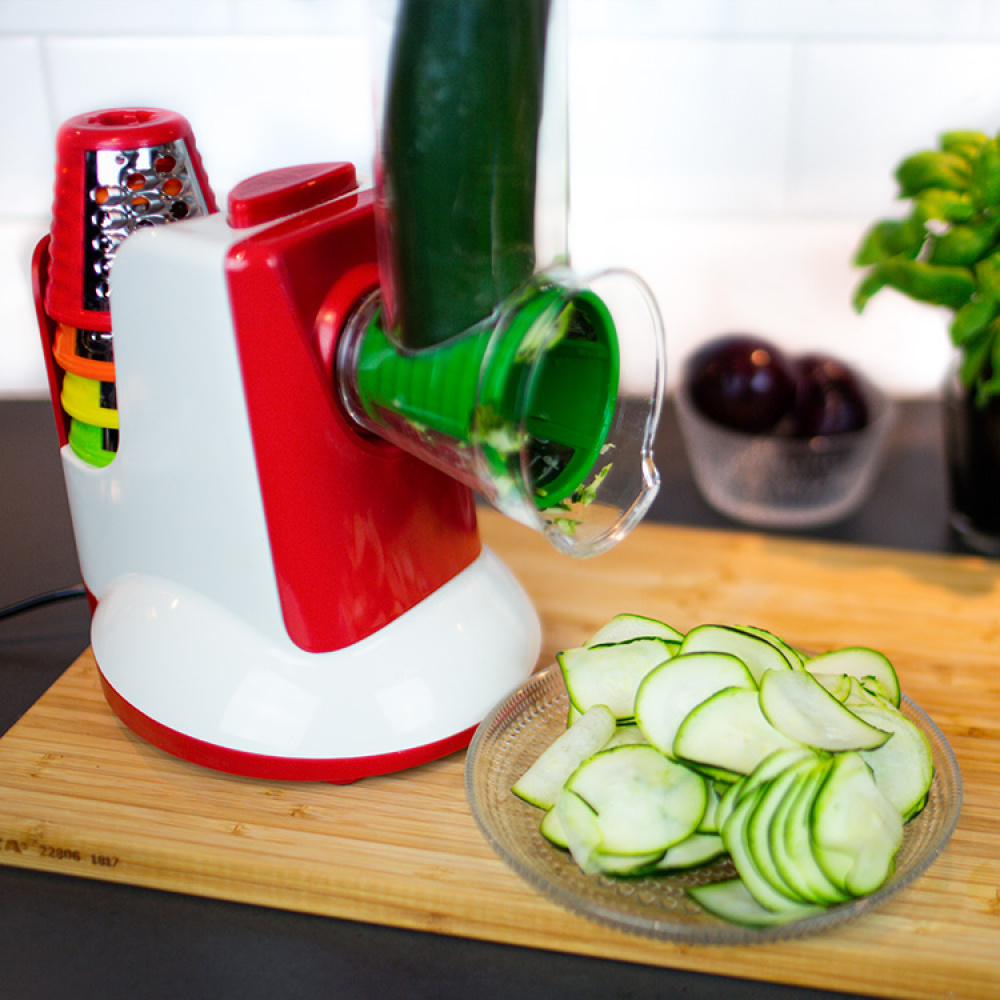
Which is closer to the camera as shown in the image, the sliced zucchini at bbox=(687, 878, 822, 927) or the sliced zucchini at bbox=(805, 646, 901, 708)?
the sliced zucchini at bbox=(687, 878, 822, 927)

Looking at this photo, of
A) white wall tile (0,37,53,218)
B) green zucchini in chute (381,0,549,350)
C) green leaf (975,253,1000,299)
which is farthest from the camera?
white wall tile (0,37,53,218)

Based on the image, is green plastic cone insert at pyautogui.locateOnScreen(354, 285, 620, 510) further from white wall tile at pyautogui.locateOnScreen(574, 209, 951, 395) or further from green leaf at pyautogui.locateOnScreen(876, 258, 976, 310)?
white wall tile at pyautogui.locateOnScreen(574, 209, 951, 395)

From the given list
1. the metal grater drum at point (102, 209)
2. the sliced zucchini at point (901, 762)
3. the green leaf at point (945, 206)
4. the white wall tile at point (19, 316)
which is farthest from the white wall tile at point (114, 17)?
the sliced zucchini at point (901, 762)

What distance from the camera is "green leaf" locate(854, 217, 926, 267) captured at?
903 millimetres

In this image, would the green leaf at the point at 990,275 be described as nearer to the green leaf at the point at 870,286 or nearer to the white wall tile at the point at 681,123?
the green leaf at the point at 870,286

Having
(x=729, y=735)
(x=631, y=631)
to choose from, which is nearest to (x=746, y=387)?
(x=631, y=631)

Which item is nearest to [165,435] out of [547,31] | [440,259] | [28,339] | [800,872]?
[440,259]

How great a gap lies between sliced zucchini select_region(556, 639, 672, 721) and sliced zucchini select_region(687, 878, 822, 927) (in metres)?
0.12

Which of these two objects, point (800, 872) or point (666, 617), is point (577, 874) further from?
point (666, 617)

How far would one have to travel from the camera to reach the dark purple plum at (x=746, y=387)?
1.03m

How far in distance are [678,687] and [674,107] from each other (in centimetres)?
74

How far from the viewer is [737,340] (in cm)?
106

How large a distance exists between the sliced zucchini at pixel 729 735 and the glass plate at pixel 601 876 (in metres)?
0.06

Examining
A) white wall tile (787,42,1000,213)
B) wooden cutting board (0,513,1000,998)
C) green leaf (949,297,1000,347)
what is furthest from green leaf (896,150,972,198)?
wooden cutting board (0,513,1000,998)
